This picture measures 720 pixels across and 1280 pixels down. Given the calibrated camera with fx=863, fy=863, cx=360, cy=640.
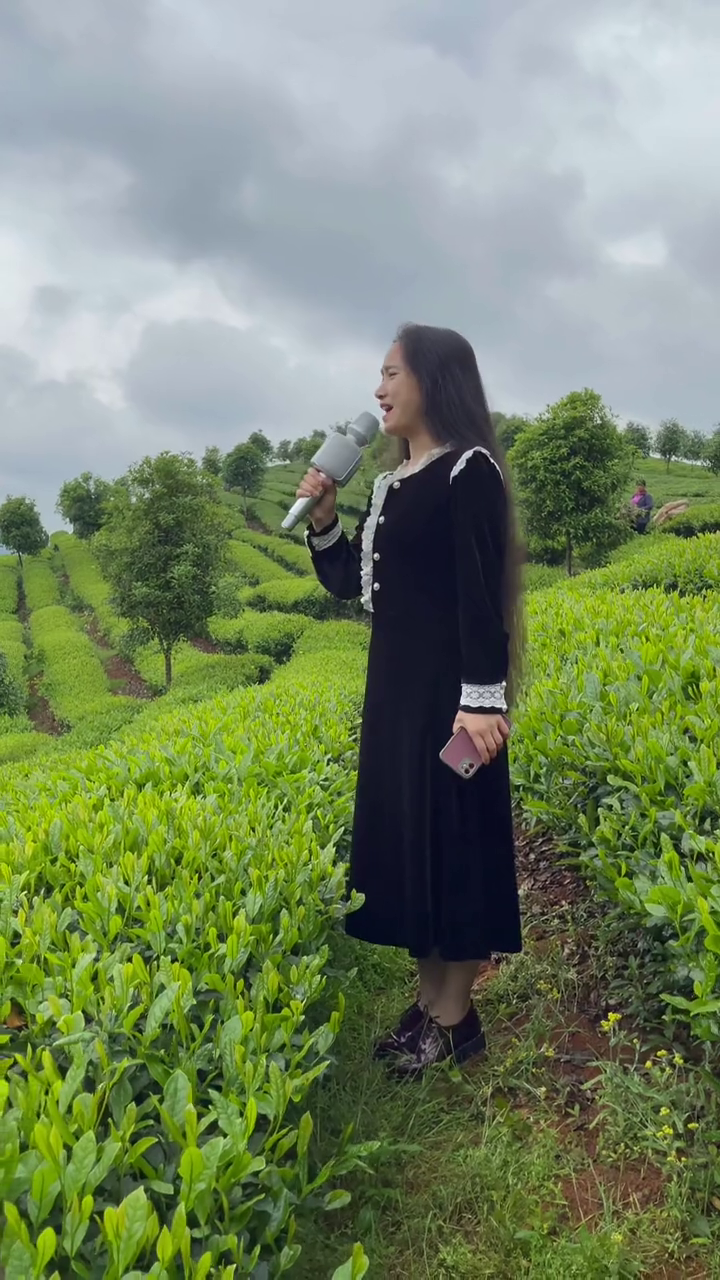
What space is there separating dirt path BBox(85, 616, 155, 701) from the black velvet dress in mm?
16130

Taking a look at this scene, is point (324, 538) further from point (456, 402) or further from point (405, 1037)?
point (405, 1037)

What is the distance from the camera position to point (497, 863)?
95.0 inches

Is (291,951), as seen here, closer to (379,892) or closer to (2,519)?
(379,892)

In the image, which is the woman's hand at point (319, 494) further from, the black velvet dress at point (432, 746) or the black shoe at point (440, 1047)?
the black shoe at point (440, 1047)

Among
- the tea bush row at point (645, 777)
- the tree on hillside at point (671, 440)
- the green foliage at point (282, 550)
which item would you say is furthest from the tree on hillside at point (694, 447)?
the tea bush row at point (645, 777)

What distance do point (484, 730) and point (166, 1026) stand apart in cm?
99

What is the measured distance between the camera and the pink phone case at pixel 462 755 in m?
2.14

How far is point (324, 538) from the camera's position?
2.74 meters

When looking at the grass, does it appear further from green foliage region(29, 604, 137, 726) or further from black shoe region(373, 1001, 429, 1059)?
green foliage region(29, 604, 137, 726)

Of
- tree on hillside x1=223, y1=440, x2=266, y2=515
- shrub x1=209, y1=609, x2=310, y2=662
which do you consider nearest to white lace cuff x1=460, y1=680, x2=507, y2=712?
shrub x1=209, y1=609, x2=310, y2=662

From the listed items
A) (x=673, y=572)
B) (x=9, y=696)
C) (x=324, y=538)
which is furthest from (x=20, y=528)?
(x=324, y=538)

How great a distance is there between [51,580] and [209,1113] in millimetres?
36274

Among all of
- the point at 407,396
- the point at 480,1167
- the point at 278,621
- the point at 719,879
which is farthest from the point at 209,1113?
the point at 278,621

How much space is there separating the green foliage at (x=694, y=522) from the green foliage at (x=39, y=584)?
21416 mm
